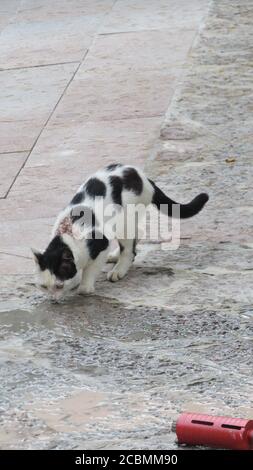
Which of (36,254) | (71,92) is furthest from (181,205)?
(71,92)

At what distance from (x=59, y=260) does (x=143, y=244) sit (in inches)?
41.0

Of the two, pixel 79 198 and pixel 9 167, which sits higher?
pixel 79 198

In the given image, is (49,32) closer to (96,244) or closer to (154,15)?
(154,15)

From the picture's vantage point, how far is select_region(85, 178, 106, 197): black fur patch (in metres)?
6.82

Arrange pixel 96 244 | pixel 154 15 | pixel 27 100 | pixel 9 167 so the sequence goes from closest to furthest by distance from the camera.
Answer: pixel 96 244 → pixel 9 167 → pixel 27 100 → pixel 154 15

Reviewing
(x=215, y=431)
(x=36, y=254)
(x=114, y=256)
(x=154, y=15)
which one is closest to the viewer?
(x=215, y=431)

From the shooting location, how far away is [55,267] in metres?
6.49

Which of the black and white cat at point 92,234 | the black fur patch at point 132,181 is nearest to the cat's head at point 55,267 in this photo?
the black and white cat at point 92,234

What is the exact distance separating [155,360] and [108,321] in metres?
0.58

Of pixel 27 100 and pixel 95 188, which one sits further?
pixel 27 100

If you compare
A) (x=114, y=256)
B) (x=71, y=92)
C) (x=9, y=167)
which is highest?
(x=114, y=256)

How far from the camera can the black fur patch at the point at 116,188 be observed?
6836mm

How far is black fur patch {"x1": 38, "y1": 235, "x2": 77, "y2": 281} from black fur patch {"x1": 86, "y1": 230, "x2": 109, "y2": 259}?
13 centimetres

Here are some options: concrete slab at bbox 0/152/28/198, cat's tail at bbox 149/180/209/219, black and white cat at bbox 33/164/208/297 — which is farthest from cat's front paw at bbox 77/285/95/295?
concrete slab at bbox 0/152/28/198
